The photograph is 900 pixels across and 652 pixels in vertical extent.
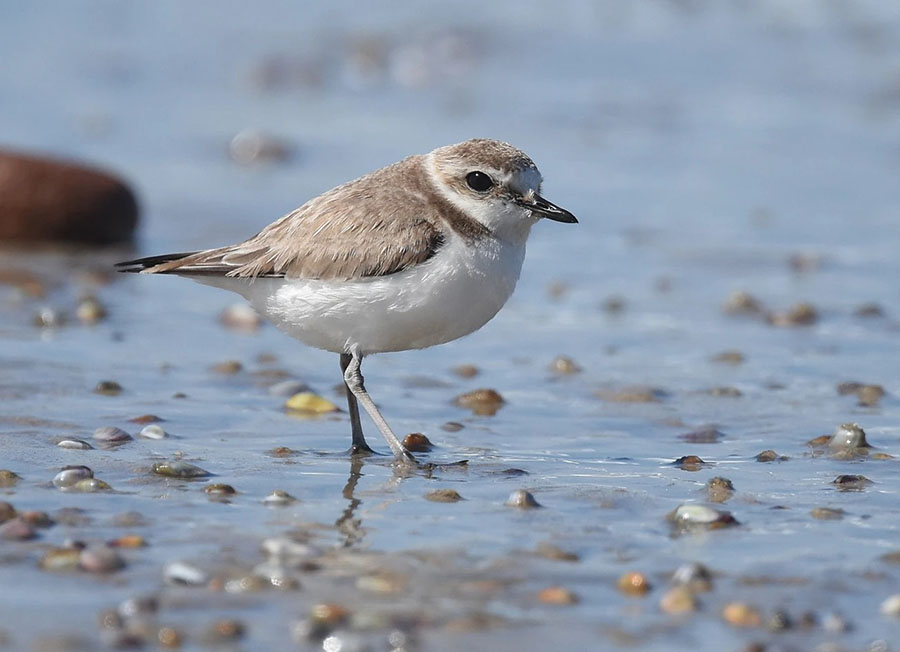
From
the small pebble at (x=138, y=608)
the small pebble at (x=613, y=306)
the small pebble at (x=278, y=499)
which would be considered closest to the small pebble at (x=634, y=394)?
the small pebble at (x=613, y=306)

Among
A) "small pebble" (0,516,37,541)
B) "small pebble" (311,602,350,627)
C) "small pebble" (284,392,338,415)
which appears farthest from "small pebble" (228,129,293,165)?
"small pebble" (311,602,350,627)

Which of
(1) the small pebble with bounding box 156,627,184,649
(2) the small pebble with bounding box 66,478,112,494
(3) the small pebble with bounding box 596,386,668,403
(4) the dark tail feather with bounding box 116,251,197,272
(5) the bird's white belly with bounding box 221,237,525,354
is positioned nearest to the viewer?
(1) the small pebble with bounding box 156,627,184,649

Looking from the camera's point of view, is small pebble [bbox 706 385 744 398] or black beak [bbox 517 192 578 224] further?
small pebble [bbox 706 385 744 398]

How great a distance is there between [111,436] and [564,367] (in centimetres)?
253

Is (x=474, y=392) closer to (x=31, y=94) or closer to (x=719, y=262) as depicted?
(x=719, y=262)

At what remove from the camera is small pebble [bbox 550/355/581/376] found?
289 inches

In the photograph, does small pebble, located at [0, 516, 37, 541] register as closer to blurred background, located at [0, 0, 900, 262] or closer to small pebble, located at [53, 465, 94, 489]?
small pebble, located at [53, 465, 94, 489]

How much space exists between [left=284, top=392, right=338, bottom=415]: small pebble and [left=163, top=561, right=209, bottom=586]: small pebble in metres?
2.44

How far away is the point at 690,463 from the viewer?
5.69 meters

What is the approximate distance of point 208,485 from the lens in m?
5.13

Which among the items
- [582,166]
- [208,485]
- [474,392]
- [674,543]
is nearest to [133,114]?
[582,166]

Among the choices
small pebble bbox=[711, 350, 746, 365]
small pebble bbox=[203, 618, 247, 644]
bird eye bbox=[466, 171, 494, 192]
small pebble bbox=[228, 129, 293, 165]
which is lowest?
small pebble bbox=[203, 618, 247, 644]

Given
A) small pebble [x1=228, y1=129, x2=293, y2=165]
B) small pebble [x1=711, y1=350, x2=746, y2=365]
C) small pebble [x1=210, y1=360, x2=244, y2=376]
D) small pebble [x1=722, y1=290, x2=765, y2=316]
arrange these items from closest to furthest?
1. small pebble [x1=210, y1=360, x2=244, y2=376]
2. small pebble [x1=711, y1=350, x2=746, y2=365]
3. small pebble [x1=722, y1=290, x2=765, y2=316]
4. small pebble [x1=228, y1=129, x2=293, y2=165]

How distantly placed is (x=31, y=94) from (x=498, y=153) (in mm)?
10724
